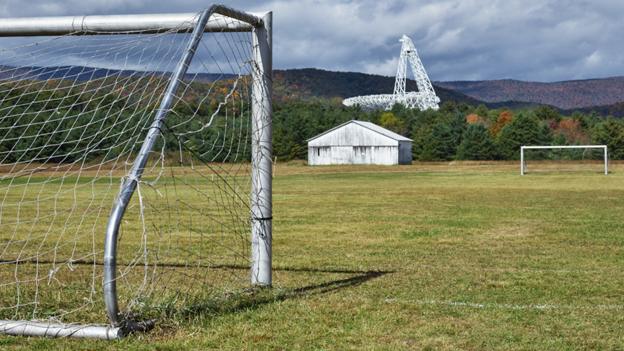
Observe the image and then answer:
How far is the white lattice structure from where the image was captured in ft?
393

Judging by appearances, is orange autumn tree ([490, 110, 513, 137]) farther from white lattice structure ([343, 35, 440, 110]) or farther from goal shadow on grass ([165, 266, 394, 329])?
goal shadow on grass ([165, 266, 394, 329])

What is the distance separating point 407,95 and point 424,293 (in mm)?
114863

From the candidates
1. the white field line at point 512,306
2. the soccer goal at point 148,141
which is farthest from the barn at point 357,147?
the white field line at point 512,306

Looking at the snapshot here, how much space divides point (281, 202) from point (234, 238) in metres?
12.3

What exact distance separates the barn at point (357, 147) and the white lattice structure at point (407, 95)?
39219mm

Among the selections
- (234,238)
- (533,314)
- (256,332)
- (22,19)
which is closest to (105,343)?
(256,332)

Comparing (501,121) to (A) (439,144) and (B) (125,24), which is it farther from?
(B) (125,24)

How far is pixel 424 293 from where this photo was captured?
779cm

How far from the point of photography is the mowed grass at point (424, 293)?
5.71 meters

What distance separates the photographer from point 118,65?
8477 millimetres

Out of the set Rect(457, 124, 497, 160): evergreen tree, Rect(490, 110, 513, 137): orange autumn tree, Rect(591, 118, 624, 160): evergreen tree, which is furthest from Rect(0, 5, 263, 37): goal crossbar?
Rect(490, 110, 513, 137): orange autumn tree

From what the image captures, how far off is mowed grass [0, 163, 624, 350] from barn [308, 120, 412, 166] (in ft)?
192

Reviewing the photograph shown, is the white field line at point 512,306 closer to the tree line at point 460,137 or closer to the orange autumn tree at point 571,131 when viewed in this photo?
the tree line at point 460,137

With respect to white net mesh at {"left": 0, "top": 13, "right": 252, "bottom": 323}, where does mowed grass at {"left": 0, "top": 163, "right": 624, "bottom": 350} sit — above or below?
below
